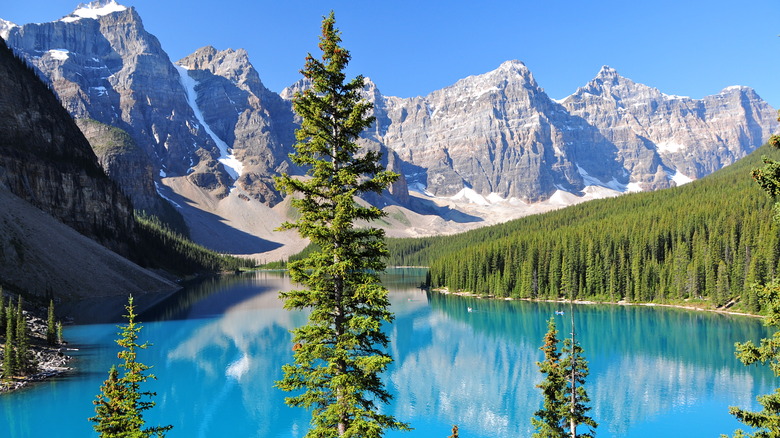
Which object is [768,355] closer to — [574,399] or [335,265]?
[574,399]

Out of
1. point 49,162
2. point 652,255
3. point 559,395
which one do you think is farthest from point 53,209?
point 652,255

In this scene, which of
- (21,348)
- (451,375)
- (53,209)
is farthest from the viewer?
(53,209)

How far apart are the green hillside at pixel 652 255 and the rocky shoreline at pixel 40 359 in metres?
87.6

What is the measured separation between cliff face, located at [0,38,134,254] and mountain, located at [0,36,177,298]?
0.82 ft

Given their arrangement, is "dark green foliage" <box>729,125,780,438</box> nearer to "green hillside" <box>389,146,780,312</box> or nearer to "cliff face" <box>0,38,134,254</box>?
"green hillside" <box>389,146,780,312</box>

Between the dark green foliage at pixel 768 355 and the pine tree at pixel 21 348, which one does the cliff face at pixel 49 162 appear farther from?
the dark green foliage at pixel 768 355

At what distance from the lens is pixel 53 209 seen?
12150 centimetres

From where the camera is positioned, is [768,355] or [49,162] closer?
[768,355]

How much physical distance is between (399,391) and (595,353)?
1059 inches

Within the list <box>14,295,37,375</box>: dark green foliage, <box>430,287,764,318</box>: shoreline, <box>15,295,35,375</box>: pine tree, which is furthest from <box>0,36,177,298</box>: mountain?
<box>430,287,764,318</box>: shoreline

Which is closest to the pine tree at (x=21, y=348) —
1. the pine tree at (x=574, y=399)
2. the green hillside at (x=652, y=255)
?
the pine tree at (x=574, y=399)

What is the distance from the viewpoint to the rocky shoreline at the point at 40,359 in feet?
133

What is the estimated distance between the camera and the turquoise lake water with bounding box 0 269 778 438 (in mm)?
36281

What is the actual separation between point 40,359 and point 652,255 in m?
104
